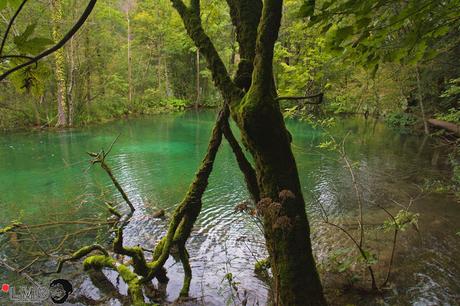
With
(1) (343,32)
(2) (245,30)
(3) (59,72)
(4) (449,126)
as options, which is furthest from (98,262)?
(3) (59,72)

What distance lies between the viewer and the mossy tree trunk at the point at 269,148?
116 inches

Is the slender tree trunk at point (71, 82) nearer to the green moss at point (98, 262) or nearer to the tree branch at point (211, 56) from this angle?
the green moss at point (98, 262)

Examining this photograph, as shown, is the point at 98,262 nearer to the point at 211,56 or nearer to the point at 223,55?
the point at 211,56

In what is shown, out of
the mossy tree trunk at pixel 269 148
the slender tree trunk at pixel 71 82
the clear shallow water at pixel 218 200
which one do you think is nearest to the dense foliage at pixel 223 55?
the slender tree trunk at pixel 71 82

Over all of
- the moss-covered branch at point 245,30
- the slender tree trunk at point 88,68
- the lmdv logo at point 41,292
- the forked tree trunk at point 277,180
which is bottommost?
the lmdv logo at point 41,292

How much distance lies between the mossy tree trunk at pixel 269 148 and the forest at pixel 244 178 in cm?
2

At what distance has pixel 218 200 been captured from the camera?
9.48m

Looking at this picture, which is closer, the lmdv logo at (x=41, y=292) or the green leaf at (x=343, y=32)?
the green leaf at (x=343, y=32)

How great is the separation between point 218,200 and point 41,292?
16.6 ft

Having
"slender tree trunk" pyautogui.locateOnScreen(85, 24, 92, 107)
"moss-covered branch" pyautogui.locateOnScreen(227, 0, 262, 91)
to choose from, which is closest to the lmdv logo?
"moss-covered branch" pyautogui.locateOnScreen(227, 0, 262, 91)

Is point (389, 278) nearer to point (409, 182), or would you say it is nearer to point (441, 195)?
point (441, 195)

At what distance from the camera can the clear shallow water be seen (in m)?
5.51

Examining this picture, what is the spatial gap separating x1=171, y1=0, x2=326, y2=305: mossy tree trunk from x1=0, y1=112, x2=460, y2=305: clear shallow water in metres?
1.96

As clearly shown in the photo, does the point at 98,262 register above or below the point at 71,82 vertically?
below
